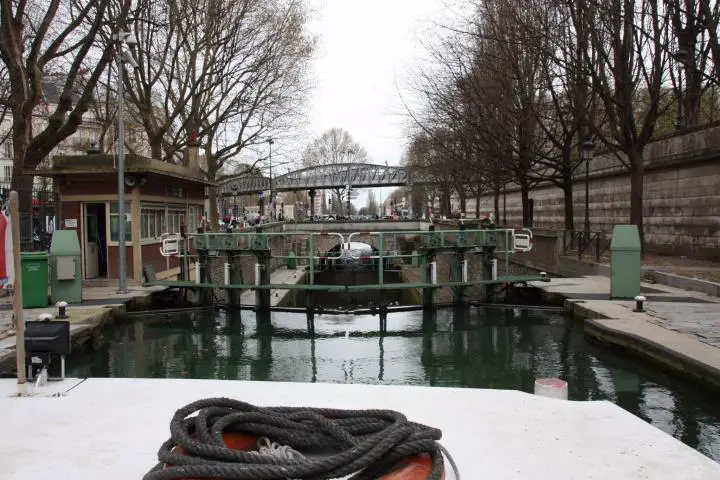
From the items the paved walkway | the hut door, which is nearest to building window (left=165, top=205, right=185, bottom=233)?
the hut door

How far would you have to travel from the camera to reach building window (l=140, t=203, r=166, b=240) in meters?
16.7

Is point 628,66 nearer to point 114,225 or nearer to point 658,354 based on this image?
point 658,354

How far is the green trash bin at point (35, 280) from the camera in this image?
1233cm

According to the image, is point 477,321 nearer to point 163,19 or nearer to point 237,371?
point 237,371

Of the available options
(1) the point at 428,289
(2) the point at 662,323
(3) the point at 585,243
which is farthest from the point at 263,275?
(3) the point at 585,243

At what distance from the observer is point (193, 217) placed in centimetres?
2117

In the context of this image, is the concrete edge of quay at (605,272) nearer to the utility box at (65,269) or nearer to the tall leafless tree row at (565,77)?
the tall leafless tree row at (565,77)

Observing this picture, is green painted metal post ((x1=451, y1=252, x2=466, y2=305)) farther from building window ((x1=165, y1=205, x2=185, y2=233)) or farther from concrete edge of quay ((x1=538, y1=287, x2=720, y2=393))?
building window ((x1=165, y1=205, x2=185, y2=233))

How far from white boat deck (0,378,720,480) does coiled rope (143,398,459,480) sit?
1.82 ft

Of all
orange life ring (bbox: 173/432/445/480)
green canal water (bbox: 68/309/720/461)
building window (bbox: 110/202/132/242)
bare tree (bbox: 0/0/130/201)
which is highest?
bare tree (bbox: 0/0/130/201)

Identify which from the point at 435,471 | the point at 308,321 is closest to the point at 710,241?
the point at 308,321

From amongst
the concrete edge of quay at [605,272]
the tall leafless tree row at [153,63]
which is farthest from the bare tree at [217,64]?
the concrete edge of quay at [605,272]

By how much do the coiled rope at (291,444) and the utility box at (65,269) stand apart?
35.9ft

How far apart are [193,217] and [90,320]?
10074mm
